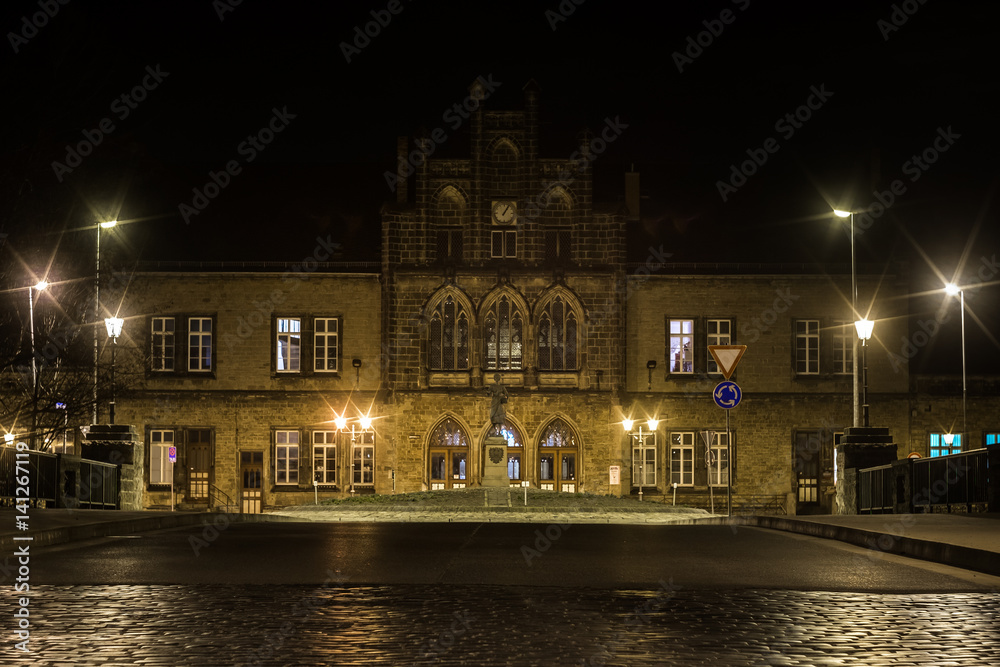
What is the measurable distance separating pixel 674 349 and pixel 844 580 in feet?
109

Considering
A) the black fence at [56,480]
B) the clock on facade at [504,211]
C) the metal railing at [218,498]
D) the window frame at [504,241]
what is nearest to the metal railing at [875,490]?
the black fence at [56,480]

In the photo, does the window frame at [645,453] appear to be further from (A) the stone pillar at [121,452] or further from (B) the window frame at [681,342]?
(A) the stone pillar at [121,452]

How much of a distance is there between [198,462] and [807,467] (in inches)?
814

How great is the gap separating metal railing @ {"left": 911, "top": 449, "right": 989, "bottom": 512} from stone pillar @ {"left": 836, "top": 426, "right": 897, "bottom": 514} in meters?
4.17

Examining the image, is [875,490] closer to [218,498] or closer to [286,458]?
[286,458]

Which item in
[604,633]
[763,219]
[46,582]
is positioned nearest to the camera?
[604,633]

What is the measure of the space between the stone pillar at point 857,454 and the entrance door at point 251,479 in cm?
2233

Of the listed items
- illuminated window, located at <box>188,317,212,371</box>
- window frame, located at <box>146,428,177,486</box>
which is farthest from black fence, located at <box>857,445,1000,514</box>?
window frame, located at <box>146,428,177,486</box>

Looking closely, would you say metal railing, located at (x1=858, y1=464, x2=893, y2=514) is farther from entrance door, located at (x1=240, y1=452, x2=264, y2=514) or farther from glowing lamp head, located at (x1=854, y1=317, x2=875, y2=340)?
entrance door, located at (x1=240, y1=452, x2=264, y2=514)

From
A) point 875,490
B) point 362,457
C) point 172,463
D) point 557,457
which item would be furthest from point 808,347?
point 172,463

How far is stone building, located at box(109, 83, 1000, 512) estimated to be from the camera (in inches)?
1714

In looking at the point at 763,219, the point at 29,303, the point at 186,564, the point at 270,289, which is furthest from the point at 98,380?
the point at 763,219

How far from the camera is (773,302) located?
146 feet

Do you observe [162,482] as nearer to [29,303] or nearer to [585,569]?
[29,303]
